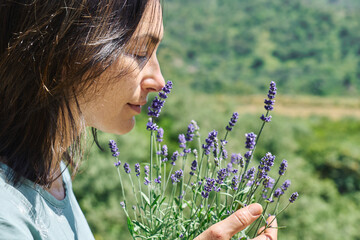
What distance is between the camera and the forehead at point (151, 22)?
84 cm

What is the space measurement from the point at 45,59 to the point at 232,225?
49cm

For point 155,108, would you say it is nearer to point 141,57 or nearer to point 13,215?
point 141,57

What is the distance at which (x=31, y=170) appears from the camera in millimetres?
817

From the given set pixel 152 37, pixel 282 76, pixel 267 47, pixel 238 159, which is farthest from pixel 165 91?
pixel 267 47

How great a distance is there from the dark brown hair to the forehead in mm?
14

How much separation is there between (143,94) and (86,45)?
17cm

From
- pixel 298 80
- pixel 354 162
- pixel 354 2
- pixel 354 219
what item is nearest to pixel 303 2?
pixel 354 2

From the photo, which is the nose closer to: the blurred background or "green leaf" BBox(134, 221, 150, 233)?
"green leaf" BBox(134, 221, 150, 233)

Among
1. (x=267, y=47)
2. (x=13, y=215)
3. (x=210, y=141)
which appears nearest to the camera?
(x=13, y=215)

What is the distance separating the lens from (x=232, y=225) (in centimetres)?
76

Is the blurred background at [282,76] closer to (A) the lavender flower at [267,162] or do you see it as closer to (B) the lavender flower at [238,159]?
(B) the lavender flower at [238,159]

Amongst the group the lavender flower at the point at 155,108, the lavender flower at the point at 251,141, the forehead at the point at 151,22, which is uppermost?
the forehead at the point at 151,22

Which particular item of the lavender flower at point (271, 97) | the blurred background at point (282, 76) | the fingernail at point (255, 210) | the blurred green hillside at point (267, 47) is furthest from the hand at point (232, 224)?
the blurred green hillside at point (267, 47)

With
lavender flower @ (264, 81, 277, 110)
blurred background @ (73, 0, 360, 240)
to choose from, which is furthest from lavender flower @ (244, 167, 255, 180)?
blurred background @ (73, 0, 360, 240)
